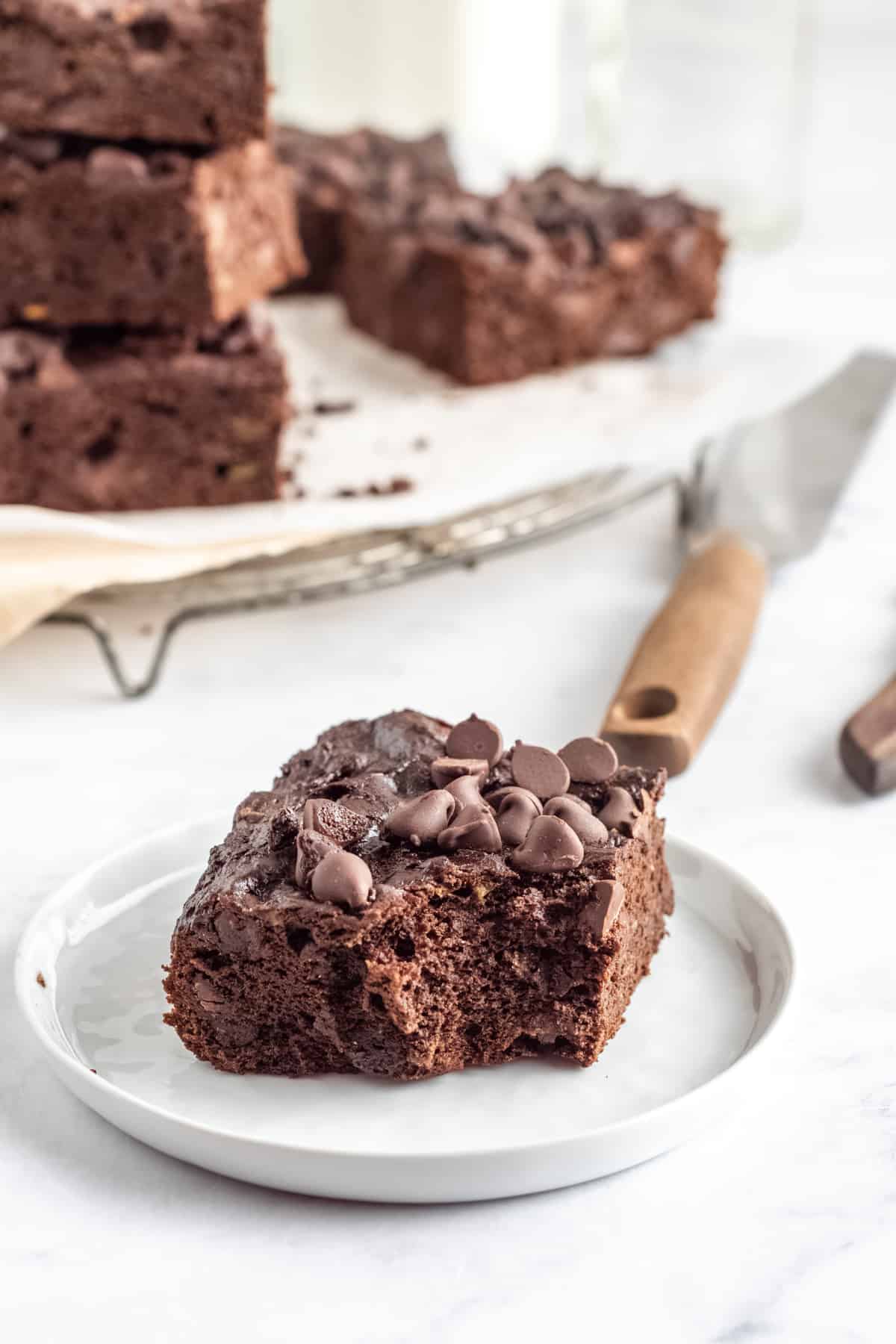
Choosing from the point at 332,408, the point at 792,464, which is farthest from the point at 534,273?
the point at 792,464

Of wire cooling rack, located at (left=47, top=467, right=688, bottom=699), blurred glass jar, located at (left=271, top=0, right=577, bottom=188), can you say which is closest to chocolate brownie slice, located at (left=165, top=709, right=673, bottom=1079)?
wire cooling rack, located at (left=47, top=467, right=688, bottom=699)

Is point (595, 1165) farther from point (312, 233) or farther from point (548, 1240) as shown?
point (312, 233)

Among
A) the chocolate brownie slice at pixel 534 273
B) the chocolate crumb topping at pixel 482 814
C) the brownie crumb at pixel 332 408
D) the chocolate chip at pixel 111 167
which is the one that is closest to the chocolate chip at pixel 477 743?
the chocolate crumb topping at pixel 482 814

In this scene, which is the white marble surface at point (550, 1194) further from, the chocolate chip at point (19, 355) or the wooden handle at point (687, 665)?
the chocolate chip at point (19, 355)

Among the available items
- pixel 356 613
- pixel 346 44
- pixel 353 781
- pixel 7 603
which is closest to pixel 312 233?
pixel 346 44

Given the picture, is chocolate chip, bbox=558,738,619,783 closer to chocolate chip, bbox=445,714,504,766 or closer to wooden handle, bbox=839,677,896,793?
chocolate chip, bbox=445,714,504,766
